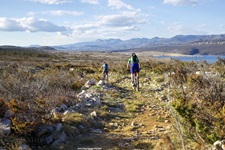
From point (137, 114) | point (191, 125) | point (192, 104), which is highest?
point (192, 104)

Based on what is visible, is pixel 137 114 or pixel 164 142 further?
pixel 137 114

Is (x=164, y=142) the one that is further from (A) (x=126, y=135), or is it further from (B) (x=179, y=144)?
(A) (x=126, y=135)

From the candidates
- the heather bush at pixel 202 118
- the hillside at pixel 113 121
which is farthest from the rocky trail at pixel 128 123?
the heather bush at pixel 202 118

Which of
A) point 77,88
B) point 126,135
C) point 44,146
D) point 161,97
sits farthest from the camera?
point 77,88

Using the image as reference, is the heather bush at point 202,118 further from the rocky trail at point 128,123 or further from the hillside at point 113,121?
the rocky trail at point 128,123

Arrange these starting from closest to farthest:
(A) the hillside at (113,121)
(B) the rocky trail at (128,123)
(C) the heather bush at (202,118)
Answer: (C) the heather bush at (202,118) < (A) the hillside at (113,121) < (B) the rocky trail at (128,123)

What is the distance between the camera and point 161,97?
11.5m

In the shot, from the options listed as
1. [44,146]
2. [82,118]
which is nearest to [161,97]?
[82,118]

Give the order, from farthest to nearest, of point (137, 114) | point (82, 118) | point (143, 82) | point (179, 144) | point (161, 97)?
1. point (143, 82)
2. point (161, 97)
3. point (137, 114)
4. point (82, 118)
5. point (179, 144)

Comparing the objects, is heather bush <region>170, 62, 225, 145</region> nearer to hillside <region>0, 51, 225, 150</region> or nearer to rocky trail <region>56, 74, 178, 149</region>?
hillside <region>0, 51, 225, 150</region>

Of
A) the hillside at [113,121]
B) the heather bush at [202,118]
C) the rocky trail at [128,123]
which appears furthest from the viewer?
the rocky trail at [128,123]

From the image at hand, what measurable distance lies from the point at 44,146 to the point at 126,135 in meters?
2.06

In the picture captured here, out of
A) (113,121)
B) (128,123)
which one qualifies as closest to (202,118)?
(128,123)

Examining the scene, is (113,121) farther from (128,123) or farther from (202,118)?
(202,118)
